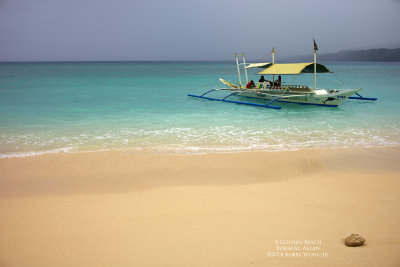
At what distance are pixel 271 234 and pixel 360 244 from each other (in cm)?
96

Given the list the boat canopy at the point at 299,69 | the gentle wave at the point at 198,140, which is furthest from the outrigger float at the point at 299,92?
the gentle wave at the point at 198,140

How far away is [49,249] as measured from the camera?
10.8 ft

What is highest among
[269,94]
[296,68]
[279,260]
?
[296,68]

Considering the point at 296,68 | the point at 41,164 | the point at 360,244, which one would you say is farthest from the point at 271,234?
the point at 296,68

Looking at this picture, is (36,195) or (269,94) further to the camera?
(269,94)

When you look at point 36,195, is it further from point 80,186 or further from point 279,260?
point 279,260

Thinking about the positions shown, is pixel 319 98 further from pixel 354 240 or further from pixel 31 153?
pixel 31 153

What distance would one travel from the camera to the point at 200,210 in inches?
164

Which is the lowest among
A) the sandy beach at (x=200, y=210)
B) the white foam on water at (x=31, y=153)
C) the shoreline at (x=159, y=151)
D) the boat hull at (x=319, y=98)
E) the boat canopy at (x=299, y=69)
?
the sandy beach at (x=200, y=210)

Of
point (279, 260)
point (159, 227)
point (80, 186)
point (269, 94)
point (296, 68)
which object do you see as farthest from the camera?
point (269, 94)

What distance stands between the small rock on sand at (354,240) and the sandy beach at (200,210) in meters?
0.05

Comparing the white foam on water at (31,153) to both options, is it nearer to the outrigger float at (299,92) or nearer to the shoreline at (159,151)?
the shoreline at (159,151)

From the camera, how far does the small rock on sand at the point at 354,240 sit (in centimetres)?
313

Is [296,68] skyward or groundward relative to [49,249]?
skyward
